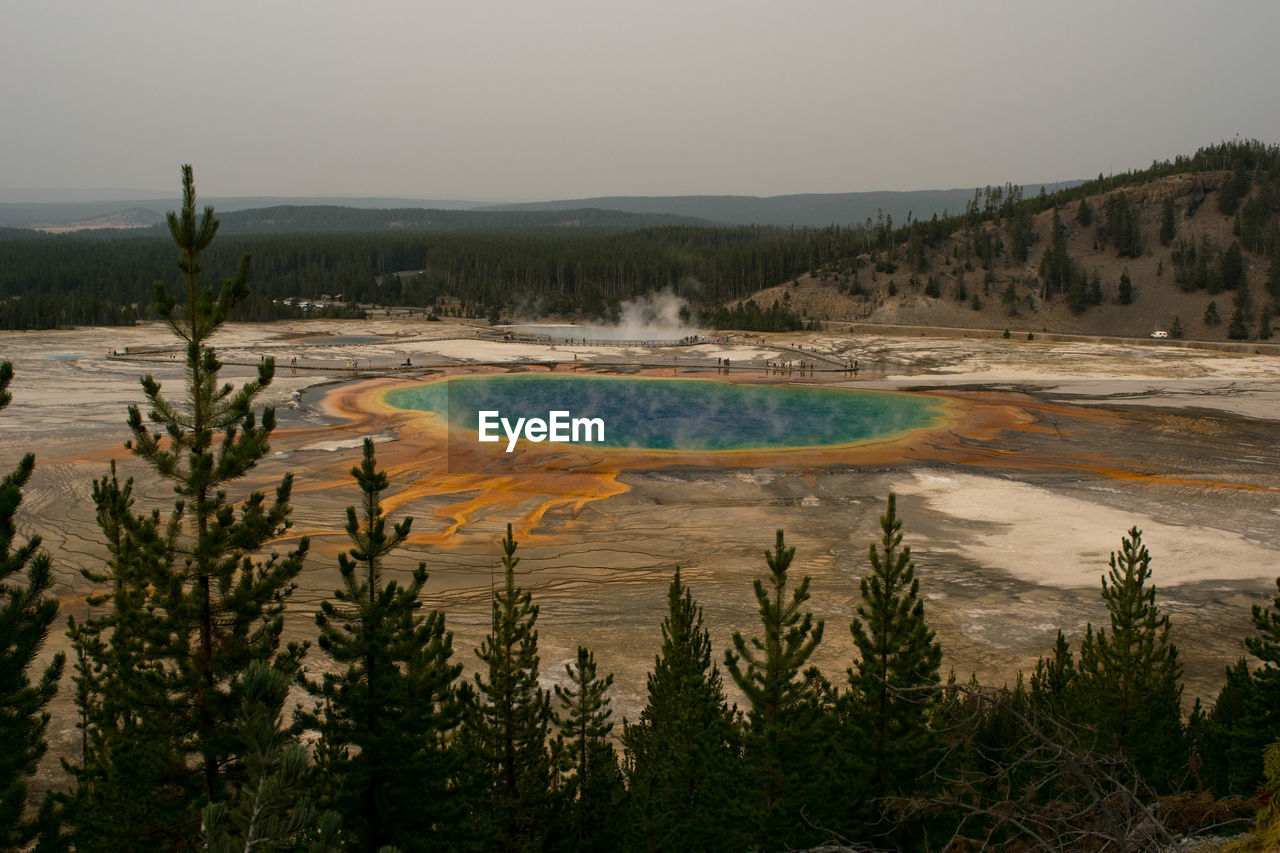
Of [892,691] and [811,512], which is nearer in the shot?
[892,691]

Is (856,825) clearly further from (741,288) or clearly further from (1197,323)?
(741,288)

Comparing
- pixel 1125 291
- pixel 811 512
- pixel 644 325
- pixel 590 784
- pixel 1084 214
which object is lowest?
pixel 590 784

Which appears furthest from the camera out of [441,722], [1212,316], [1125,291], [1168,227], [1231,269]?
[1168,227]

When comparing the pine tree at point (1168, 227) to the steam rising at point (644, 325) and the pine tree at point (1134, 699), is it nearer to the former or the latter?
the steam rising at point (644, 325)

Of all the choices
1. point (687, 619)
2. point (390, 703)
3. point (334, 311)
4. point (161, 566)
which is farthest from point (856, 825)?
point (334, 311)

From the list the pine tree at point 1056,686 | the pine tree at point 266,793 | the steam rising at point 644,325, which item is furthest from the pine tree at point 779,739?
the steam rising at point 644,325

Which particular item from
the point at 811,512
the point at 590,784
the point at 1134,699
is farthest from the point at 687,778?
the point at 811,512

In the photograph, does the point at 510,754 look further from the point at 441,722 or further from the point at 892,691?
the point at 892,691

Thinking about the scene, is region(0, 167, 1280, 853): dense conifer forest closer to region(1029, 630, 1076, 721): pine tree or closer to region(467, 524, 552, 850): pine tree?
region(467, 524, 552, 850): pine tree
